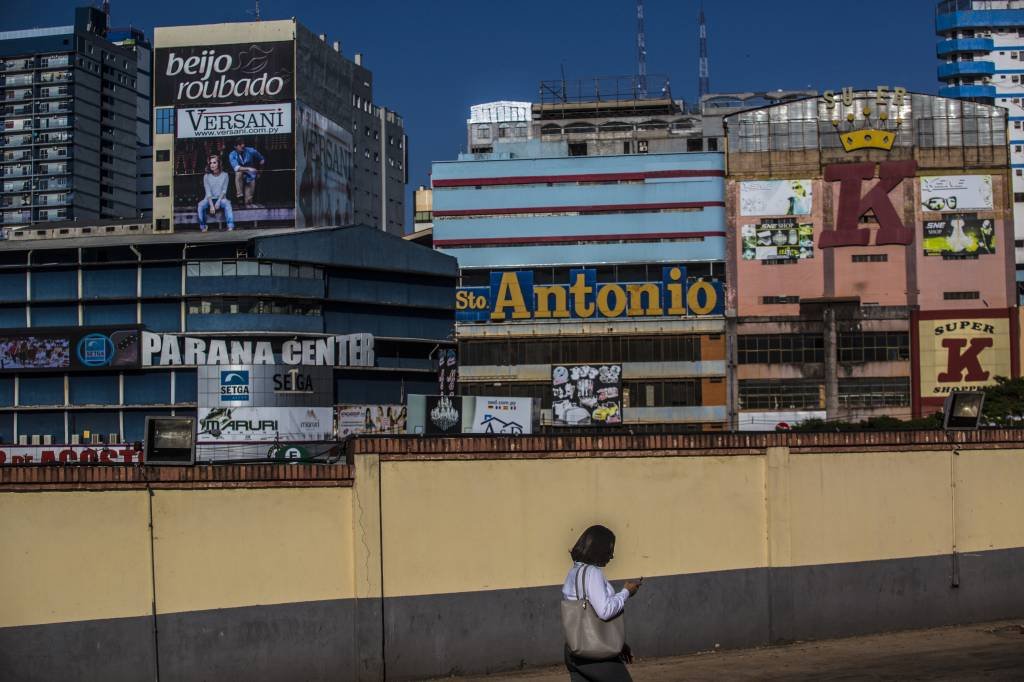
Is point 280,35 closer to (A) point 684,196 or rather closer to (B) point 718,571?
(A) point 684,196

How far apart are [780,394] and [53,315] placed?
160 ft

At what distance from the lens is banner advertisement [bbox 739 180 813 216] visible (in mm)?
76562

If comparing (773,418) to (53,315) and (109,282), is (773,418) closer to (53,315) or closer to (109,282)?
(109,282)

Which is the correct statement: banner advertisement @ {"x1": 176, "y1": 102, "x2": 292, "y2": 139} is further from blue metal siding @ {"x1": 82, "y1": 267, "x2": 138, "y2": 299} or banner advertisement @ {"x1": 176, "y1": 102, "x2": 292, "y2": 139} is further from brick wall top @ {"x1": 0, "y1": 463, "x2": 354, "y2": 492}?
brick wall top @ {"x1": 0, "y1": 463, "x2": 354, "y2": 492}

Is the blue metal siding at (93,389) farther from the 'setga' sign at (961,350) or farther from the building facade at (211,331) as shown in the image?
the 'setga' sign at (961,350)

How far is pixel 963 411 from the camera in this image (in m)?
23.1

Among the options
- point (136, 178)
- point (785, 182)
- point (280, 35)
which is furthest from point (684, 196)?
point (136, 178)

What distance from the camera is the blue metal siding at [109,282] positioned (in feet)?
291

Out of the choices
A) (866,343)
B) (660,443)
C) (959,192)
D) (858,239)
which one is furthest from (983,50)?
(660,443)

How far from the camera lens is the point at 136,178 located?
163500 mm

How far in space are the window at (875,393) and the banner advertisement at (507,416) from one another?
27609mm

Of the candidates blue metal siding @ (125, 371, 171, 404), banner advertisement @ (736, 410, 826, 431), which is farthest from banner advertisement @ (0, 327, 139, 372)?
banner advertisement @ (736, 410, 826, 431)

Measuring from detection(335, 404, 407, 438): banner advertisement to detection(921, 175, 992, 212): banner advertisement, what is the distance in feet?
115

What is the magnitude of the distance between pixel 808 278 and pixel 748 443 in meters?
57.4
